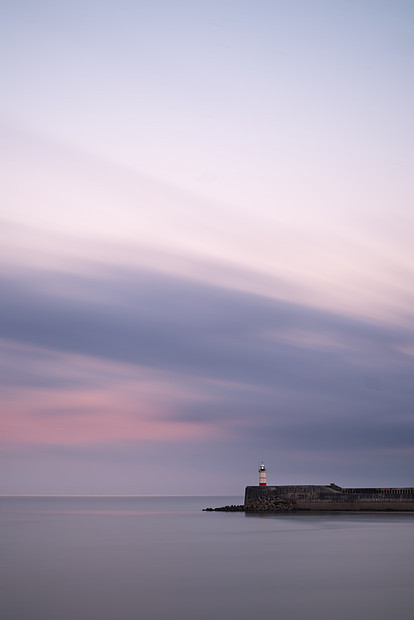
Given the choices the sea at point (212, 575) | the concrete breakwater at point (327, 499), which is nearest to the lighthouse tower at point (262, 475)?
the concrete breakwater at point (327, 499)

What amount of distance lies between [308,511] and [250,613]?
30.3 metres

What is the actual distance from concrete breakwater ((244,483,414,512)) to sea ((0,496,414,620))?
8.03m

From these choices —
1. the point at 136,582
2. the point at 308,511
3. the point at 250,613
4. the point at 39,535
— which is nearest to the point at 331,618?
the point at 250,613

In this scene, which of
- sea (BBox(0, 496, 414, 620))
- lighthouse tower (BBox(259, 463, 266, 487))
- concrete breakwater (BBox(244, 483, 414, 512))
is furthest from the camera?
lighthouse tower (BBox(259, 463, 266, 487))

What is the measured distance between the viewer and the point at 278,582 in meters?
16.1

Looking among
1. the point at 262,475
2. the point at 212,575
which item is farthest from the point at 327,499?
the point at 212,575

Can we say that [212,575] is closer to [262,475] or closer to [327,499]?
[327,499]

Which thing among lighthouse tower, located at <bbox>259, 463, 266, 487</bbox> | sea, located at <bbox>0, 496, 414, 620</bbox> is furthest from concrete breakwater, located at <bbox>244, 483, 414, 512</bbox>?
sea, located at <bbox>0, 496, 414, 620</bbox>

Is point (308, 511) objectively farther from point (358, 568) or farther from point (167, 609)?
point (167, 609)

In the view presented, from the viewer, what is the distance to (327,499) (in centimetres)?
4016

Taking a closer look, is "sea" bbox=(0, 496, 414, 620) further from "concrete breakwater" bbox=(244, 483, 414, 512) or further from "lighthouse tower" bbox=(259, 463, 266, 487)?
"lighthouse tower" bbox=(259, 463, 266, 487)

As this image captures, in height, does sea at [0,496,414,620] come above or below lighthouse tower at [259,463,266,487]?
below

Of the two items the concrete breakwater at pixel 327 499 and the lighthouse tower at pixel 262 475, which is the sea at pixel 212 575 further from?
the lighthouse tower at pixel 262 475

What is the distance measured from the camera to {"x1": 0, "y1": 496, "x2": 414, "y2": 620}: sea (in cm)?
1286
